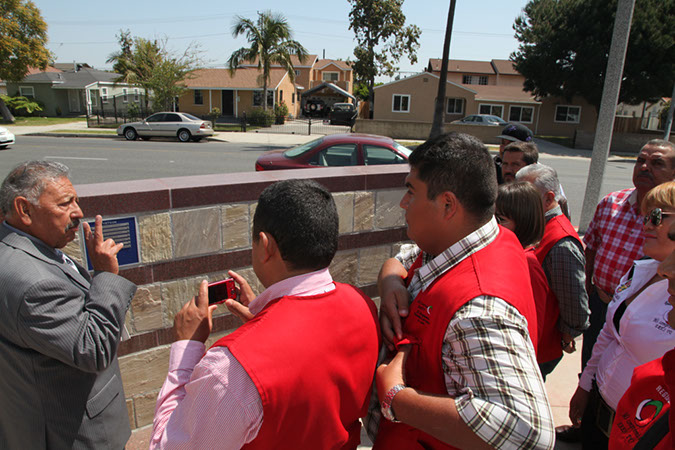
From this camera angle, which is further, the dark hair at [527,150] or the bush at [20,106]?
the bush at [20,106]

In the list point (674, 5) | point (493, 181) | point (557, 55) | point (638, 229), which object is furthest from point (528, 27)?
point (493, 181)

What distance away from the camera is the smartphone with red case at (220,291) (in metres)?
1.68

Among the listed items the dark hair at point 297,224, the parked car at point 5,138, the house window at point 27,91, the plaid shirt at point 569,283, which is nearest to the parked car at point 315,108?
the house window at point 27,91

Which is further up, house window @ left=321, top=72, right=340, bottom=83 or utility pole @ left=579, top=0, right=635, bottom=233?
house window @ left=321, top=72, right=340, bottom=83

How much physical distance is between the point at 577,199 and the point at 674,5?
23619mm

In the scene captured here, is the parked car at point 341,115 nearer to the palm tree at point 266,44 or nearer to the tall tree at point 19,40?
the palm tree at point 266,44

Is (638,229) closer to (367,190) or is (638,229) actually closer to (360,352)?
(367,190)

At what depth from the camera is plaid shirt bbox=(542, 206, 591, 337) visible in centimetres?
247

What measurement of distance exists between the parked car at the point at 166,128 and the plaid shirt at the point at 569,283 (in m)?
22.9

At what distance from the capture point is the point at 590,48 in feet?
91.4

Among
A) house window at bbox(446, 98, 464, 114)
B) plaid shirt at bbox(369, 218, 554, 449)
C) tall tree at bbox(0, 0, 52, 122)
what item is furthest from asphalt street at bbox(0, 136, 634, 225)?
house window at bbox(446, 98, 464, 114)

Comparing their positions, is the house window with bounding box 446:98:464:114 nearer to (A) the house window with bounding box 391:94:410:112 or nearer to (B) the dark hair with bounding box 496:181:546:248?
(A) the house window with bounding box 391:94:410:112

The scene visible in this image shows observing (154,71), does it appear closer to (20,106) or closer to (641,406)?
(20,106)

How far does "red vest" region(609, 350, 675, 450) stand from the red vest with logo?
75cm
